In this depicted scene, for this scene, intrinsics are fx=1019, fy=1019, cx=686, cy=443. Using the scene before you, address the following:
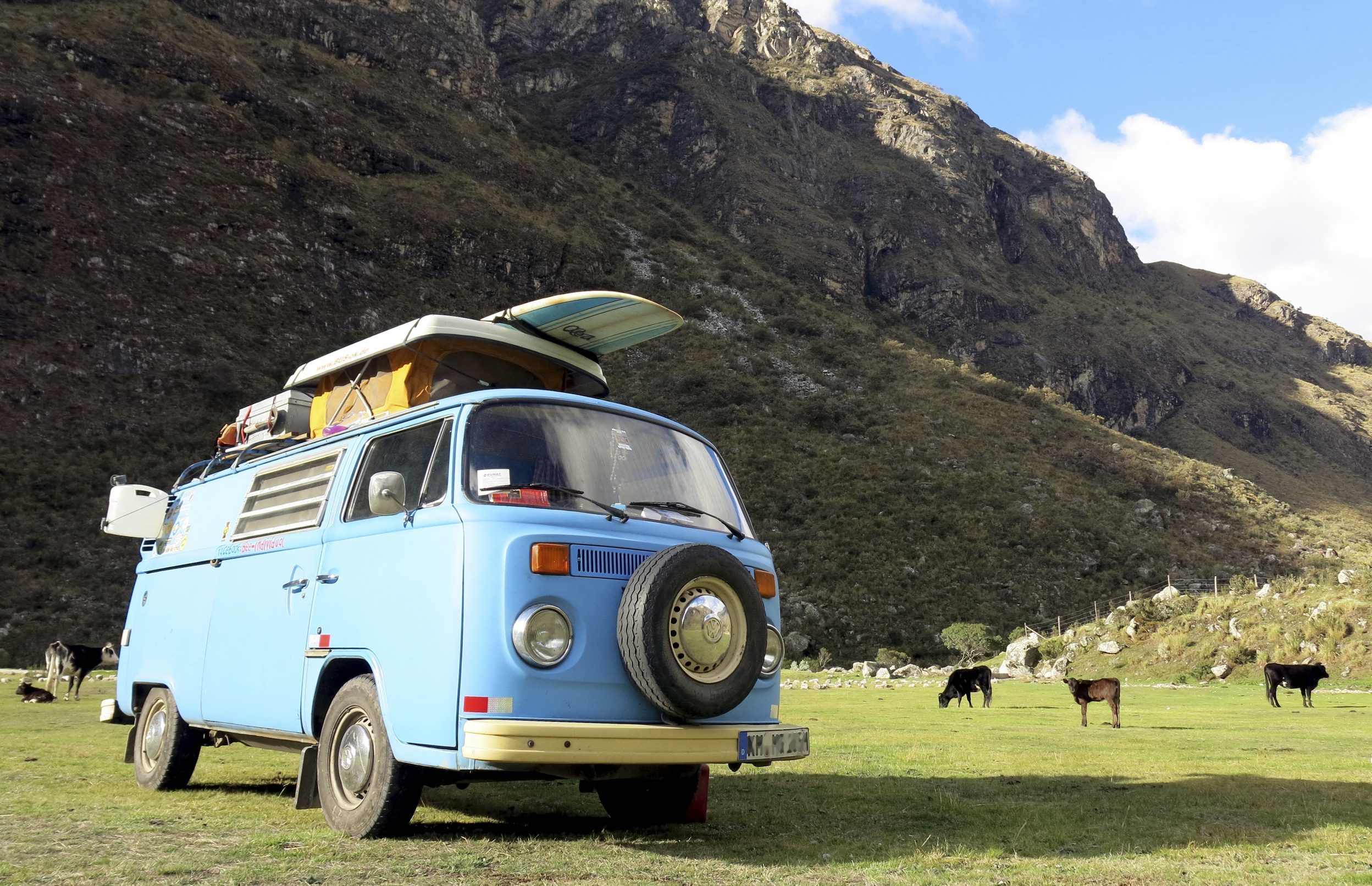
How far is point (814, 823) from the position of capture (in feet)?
25.7

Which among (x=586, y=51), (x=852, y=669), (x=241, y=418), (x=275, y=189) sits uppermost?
(x=586, y=51)

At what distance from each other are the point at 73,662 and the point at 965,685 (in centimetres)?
2051

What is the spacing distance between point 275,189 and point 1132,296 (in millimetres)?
102316

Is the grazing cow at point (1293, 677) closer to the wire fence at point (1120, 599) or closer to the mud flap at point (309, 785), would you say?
the wire fence at point (1120, 599)

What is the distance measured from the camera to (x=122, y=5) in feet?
233

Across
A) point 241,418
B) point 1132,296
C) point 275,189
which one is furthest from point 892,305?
point 241,418

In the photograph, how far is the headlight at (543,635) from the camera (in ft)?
19.0

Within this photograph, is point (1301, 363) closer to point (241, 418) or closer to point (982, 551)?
point (982, 551)

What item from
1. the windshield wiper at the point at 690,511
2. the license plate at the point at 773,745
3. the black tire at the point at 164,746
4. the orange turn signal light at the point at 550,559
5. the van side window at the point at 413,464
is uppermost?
the van side window at the point at 413,464

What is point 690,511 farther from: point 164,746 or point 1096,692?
point 1096,692

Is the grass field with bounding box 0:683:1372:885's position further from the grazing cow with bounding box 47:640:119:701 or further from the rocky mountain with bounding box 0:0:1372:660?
the rocky mountain with bounding box 0:0:1372:660

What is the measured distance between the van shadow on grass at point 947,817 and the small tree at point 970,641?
3217 cm

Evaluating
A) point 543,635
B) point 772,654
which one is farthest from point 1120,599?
point 543,635

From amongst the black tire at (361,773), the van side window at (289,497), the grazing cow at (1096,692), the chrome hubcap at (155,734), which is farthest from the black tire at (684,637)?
the grazing cow at (1096,692)
